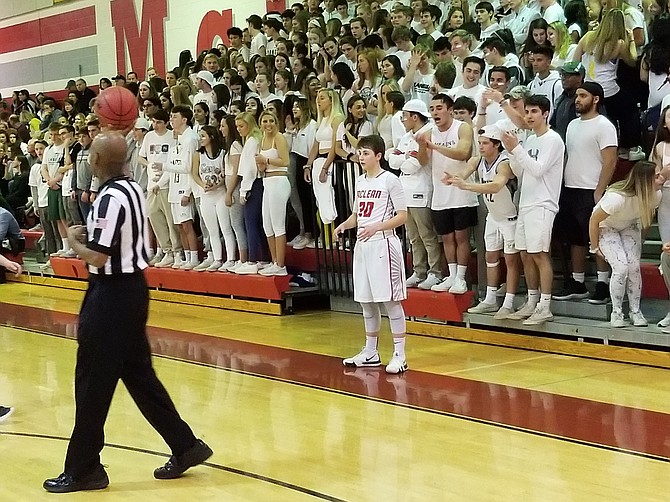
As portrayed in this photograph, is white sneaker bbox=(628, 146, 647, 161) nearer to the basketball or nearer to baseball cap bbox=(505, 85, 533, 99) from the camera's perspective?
baseball cap bbox=(505, 85, 533, 99)

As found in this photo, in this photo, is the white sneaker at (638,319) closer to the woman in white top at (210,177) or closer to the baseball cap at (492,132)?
the baseball cap at (492,132)

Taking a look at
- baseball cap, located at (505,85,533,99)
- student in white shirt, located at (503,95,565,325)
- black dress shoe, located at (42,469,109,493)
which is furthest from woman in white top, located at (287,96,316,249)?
black dress shoe, located at (42,469,109,493)

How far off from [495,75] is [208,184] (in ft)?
12.6

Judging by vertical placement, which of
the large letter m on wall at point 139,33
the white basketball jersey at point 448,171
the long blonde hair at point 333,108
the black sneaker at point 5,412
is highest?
the large letter m on wall at point 139,33

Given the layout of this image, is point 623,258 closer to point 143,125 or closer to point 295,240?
point 295,240

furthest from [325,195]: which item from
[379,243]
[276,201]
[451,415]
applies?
[451,415]

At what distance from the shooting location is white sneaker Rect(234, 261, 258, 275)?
10180 mm

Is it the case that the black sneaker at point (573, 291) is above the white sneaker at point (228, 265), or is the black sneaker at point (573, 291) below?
below

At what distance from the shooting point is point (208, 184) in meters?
10.3

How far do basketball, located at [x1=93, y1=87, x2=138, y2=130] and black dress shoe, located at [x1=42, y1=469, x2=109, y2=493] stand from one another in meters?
1.97

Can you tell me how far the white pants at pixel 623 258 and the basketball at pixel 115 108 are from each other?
3597mm

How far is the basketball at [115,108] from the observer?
526 cm

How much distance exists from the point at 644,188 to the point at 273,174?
4171mm

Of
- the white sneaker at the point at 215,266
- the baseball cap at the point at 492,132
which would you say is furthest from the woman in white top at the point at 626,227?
the white sneaker at the point at 215,266
